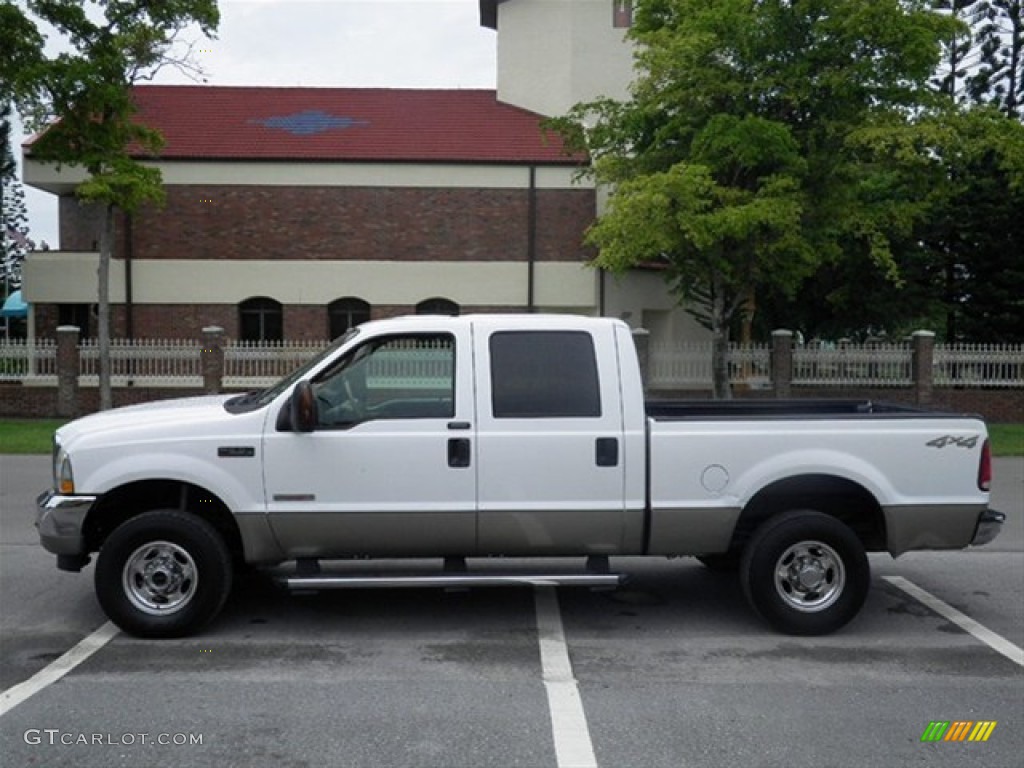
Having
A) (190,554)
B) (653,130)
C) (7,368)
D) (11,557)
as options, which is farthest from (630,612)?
(7,368)

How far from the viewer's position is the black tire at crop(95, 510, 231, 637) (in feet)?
21.0

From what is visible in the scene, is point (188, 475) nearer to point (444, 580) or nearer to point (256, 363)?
point (444, 580)

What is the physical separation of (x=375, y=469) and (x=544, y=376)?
120 cm

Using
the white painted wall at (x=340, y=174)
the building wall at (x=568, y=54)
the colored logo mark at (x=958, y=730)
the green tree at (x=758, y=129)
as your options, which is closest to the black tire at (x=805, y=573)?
the colored logo mark at (x=958, y=730)

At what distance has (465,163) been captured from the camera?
93.6 ft

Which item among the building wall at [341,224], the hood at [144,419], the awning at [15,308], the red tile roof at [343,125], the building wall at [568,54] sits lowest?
the hood at [144,419]

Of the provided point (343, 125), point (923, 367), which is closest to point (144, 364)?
point (343, 125)

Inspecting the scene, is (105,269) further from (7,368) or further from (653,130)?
(653,130)

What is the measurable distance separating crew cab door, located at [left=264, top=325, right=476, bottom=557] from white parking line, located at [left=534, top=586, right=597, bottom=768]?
825 millimetres

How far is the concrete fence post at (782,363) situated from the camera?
2391cm

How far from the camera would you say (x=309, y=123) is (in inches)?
1198

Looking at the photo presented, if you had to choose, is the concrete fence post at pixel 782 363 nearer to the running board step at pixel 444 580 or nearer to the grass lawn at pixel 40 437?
the grass lawn at pixel 40 437

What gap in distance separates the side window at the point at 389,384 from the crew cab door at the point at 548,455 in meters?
0.23

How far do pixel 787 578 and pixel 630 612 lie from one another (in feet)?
3.89
